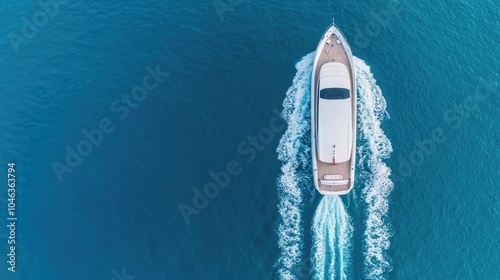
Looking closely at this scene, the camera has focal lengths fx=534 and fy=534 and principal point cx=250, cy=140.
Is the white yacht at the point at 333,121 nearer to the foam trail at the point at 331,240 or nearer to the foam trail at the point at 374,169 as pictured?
the foam trail at the point at 331,240

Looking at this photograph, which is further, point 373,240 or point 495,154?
point 495,154

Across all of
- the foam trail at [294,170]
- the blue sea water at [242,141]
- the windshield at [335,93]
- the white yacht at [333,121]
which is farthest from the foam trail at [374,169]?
the foam trail at [294,170]

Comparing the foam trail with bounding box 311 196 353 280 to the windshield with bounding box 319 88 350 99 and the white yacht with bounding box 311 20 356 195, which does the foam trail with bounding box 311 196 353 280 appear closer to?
the white yacht with bounding box 311 20 356 195

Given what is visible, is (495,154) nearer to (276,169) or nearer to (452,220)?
(452,220)

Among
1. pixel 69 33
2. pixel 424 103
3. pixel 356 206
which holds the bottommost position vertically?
pixel 356 206

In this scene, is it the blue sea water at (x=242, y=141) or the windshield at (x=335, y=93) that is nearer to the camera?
the blue sea water at (x=242, y=141)

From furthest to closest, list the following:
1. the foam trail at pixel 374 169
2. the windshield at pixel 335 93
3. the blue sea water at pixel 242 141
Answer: the windshield at pixel 335 93 → the blue sea water at pixel 242 141 → the foam trail at pixel 374 169

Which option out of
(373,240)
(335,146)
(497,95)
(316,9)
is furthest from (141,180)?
(497,95)
